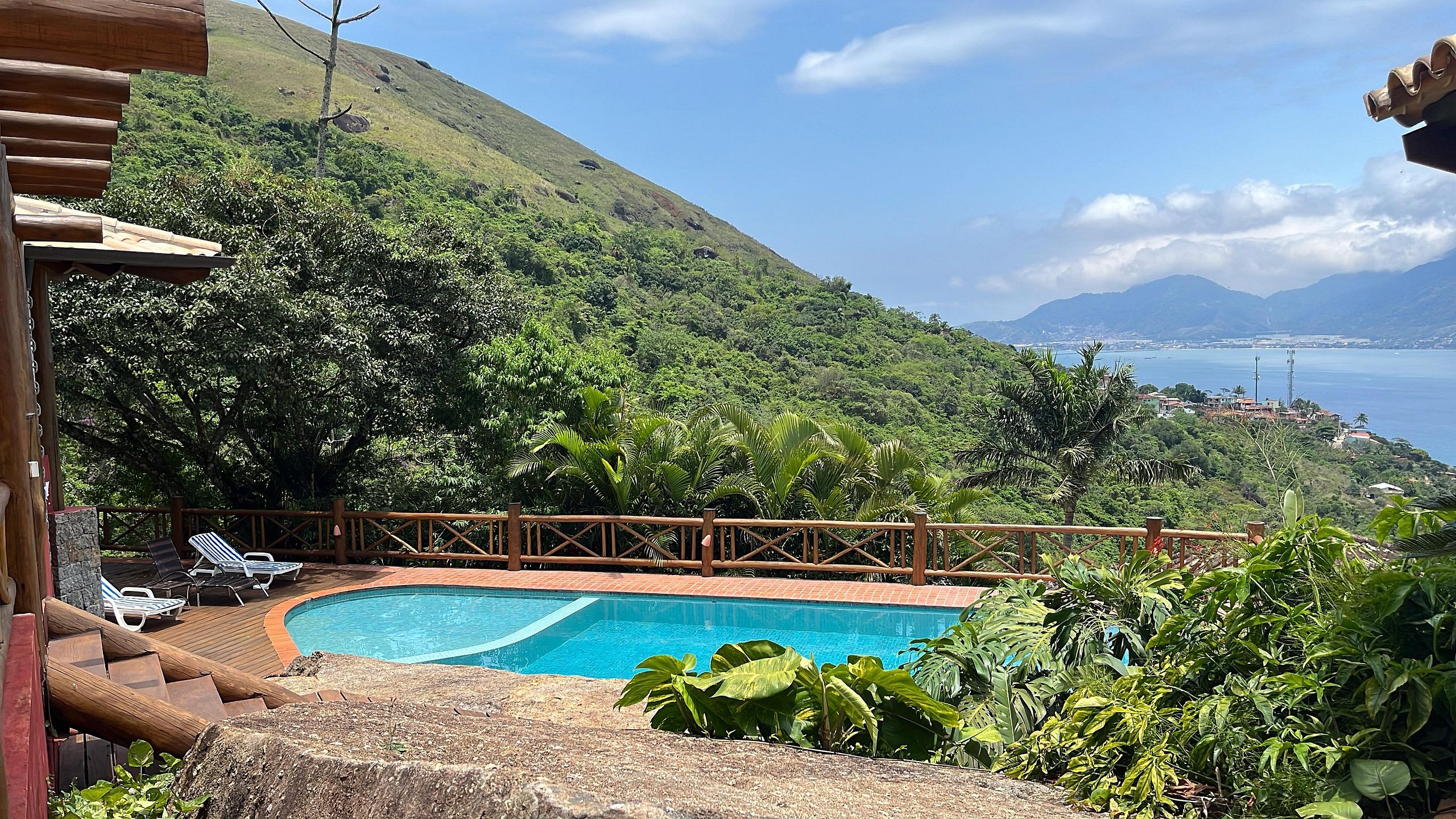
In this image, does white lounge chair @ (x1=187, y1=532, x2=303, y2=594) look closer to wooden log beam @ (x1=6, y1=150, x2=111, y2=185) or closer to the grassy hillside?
wooden log beam @ (x1=6, y1=150, x2=111, y2=185)

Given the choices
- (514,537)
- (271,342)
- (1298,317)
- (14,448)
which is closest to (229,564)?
(271,342)

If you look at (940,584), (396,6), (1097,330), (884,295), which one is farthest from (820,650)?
(1097,330)

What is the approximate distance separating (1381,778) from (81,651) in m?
4.79

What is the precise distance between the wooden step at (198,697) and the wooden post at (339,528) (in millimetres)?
6731

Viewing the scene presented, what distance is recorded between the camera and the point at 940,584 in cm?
996

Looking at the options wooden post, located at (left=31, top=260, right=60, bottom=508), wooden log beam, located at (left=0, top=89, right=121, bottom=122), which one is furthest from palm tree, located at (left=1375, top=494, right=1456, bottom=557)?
wooden post, located at (left=31, top=260, right=60, bottom=508)

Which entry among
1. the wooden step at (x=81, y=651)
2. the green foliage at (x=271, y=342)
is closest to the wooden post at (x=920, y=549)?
the green foliage at (x=271, y=342)

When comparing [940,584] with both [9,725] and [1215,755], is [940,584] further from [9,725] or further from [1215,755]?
[9,725]

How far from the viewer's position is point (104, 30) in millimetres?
1602

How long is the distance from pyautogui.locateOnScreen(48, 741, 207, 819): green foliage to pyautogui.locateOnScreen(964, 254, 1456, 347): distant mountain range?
A: 233ft

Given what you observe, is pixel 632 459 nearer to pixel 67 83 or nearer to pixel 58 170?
pixel 58 170

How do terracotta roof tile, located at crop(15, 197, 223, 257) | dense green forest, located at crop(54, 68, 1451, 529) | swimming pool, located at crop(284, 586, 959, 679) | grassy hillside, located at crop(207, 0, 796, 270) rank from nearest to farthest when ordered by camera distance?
terracotta roof tile, located at crop(15, 197, 223, 257) → swimming pool, located at crop(284, 586, 959, 679) → dense green forest, located at crop(54, 68, 1451, 529) → grassy hillside, located at crop(207, 0, 796, 270)

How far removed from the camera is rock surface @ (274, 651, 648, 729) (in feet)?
14.7

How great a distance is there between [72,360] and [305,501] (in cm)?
313
